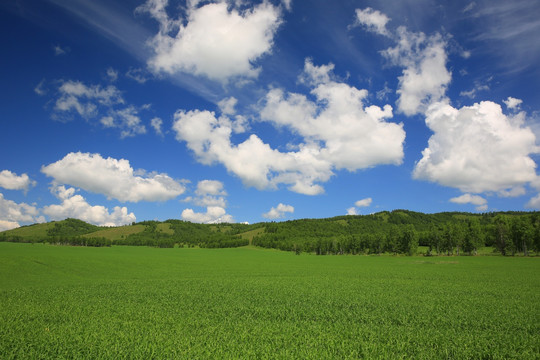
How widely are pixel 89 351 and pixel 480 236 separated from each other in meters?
136

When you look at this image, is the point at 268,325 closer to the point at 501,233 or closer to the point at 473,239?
the point at 501,233

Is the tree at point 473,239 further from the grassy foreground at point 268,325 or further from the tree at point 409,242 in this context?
the grassy foreground at point 268,325

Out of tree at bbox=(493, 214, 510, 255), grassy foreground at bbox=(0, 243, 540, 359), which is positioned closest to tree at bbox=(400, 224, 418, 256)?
tree at bbox=(493, 214, 510, 255)

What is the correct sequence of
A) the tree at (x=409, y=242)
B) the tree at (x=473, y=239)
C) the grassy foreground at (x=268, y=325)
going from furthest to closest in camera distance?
1. the tree at (x=409, y=242)
2. the tree at (x=473, y=239)
3. the grassy foreground at (x=268, y=325)

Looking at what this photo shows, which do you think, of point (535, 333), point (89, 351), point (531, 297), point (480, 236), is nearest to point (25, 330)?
point (89, 351)

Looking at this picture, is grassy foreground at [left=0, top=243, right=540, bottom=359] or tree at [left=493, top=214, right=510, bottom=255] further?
tree at [left=493, top=214, right=510, bottom=255]

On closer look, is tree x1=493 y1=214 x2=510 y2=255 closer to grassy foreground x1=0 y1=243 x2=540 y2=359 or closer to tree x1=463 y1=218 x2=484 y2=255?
tree x1=463 y1=218 x2=484 y2=255

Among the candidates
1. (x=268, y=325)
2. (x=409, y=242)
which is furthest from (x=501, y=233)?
(x=268, y=325)

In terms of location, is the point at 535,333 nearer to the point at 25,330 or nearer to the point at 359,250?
the point at 25,330

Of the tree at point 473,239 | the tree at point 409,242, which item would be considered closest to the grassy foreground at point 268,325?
the tree at point 473,239

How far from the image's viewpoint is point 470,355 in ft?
42.0

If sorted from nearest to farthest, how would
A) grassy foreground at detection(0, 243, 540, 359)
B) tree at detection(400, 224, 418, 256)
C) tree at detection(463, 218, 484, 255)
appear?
1. grassy foreground at detection(0, 243, 540, 359)
2. tree at detection(463, 218, 484, 255)
3. tree at detection(400, 224, 418, 256)

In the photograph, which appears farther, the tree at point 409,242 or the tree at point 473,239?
the tree at point 409,242

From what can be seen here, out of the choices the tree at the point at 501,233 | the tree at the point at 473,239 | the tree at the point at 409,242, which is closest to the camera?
the tree at the point at 501,233
